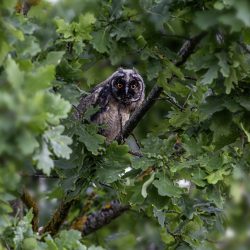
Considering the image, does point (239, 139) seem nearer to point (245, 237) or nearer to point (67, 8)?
point (67, 8)

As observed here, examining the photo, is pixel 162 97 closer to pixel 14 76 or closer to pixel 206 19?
pixel 206 19

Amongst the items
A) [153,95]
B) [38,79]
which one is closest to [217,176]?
[153,95]

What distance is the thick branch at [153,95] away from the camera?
3718 mm

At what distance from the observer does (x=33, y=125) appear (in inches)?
97.7

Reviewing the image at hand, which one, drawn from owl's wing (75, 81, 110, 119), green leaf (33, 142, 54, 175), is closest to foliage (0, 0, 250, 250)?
green leaf (33, 142, 54, 175)

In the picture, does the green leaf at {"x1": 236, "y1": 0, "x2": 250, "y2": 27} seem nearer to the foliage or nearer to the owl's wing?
the foliage

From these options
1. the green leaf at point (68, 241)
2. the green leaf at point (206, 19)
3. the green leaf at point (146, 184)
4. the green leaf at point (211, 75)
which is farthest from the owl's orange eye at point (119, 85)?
the green leaf at point (206, 19)

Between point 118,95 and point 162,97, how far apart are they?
1.61 m

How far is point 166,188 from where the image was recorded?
3.74 m

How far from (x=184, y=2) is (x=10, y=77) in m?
1.39

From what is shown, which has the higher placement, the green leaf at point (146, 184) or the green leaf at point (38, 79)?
the green leaf at point (38, 79)

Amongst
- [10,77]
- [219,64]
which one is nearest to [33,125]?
[10,77]

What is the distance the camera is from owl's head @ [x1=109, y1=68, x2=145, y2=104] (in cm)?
613

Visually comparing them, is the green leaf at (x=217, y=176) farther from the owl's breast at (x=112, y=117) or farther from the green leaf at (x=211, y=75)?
the owl's breast at (x=112, y=117)
